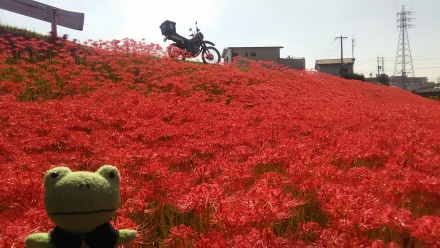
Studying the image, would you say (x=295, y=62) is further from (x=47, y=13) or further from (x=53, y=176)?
(x=53, y=176)

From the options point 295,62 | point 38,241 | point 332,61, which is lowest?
point 38,241

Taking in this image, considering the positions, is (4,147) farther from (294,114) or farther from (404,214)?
(294,114)

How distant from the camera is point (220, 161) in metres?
3.34

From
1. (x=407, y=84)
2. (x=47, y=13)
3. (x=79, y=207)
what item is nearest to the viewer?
(x=79, y=207)

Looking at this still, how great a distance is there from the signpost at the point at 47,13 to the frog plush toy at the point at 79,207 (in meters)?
9.83

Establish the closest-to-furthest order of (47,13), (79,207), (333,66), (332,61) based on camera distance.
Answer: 1. (79,207)
2. (47,13)
3. (333,66)
4. (332,61)

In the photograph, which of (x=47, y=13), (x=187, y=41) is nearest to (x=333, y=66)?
(x=187, y=41)

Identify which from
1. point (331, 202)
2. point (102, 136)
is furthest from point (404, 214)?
point (102, 136)

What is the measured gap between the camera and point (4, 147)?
3734 millimetres

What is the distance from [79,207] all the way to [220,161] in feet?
6.86

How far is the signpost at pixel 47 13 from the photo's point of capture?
31.2 ft

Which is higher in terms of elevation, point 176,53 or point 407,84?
point 407,84

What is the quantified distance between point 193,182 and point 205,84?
7.24 metres

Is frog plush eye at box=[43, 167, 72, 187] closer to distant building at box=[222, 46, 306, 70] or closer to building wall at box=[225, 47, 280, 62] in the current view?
distant building at box=[222, 46, 306, 70]
